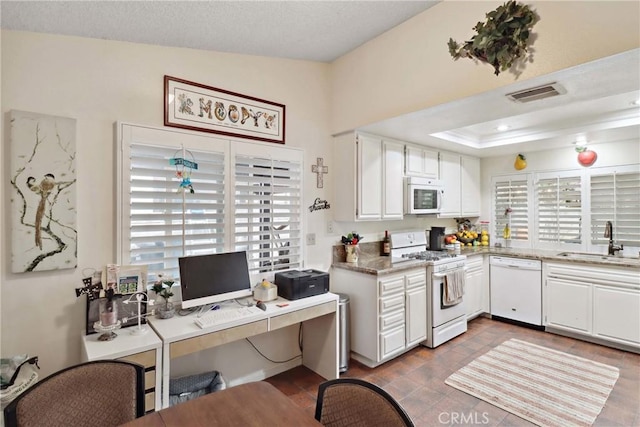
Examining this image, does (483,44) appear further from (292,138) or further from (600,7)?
(292,138)

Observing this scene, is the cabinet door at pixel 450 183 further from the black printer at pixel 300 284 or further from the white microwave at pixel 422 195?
the black printer at pixel 300 284

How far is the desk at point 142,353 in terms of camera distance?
1695 mm

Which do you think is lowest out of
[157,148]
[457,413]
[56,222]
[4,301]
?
[457,413]

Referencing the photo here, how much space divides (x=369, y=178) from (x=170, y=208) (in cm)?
190

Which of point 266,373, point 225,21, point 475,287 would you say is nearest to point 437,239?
point 475,287

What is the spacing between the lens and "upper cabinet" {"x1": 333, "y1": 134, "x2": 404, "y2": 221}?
315 centimetres

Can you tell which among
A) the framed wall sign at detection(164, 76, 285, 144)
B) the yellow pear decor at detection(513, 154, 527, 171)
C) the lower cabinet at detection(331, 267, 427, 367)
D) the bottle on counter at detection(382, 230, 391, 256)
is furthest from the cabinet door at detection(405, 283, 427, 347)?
the yellow pear decor at detection(513, 154, 527, 171)

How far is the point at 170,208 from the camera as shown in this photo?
226cm

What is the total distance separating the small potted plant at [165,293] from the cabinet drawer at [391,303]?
5.79 ft

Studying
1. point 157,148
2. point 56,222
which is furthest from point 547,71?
point 56,222

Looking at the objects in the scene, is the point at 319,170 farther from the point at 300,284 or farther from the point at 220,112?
the point at 300,284

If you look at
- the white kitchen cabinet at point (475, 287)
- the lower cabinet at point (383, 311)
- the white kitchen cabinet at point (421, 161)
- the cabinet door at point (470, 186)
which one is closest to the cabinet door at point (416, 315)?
the lower cabinet at point (383, 311)

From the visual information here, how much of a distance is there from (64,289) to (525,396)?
339 centimetres

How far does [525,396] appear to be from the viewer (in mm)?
2492
